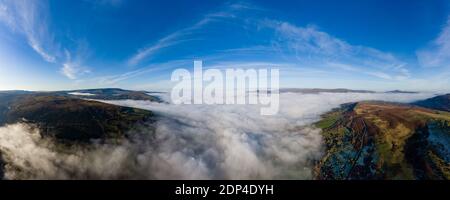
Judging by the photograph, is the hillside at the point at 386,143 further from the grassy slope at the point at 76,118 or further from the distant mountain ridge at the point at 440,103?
the grassy slope at the point at 76,118

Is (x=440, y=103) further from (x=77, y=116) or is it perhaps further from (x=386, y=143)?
(x=77, y=116)

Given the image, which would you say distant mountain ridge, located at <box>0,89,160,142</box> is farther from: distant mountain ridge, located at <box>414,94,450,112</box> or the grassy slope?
distant mountain ridge, located at <box>414,94,450,112</box>

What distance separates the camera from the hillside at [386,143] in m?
22.7

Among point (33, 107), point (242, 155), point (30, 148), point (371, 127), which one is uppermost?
point (33, 107)

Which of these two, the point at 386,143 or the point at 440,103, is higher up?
the point at 440,103

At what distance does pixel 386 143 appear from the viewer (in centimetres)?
3706

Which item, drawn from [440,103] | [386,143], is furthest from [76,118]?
[440,103]

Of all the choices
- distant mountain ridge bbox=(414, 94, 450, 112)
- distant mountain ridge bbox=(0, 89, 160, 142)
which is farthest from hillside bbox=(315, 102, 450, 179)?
distant mountain ridge bbox=(0, 89, 160, 142)

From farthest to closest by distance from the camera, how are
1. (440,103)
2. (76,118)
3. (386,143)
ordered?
1. (76,118)
2. (386,143)
3. (440,103)

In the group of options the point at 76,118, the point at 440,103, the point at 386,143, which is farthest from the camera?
the point at 76,118
